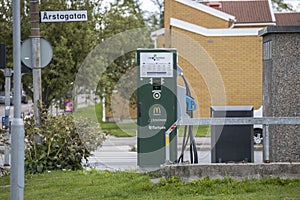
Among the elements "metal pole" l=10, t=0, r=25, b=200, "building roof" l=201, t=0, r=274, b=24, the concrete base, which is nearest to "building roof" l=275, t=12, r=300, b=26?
"building roof" l=201, t=0, r=274, b=24

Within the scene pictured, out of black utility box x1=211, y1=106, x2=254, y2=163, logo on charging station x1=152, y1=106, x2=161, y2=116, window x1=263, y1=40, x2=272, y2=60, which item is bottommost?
black utility box x1=211, y1=106, x2=254, y2=163

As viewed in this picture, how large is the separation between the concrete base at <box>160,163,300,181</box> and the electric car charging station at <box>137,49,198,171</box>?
300 centimetres

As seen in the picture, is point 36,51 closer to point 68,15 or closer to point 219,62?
point 68,15

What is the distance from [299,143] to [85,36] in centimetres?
1478

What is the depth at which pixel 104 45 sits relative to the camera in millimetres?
28719

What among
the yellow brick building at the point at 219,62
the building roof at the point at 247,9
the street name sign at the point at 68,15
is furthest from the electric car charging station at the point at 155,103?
the building roof at the point at 247,9

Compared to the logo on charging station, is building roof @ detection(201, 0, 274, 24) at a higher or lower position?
higher

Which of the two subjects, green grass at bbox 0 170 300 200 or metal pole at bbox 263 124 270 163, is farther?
metal pole at bbox 263 124 270 163

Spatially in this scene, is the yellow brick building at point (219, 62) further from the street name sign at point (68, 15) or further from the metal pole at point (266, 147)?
the metal pole at point (266, 147)

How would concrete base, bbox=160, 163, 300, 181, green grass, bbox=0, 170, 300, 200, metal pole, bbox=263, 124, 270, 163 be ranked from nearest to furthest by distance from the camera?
green grass, bbox=0, 170, 300, 200
concrete base, bbox=160, 163, 300, 181
metal pole, bbox=263, 124, 270, 163

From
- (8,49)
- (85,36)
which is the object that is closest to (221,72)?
(85,36)

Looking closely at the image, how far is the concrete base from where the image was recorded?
9852 millimetres

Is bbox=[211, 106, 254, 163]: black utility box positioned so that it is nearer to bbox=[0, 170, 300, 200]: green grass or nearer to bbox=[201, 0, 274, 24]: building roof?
bbox=[0, 170, 300, 200]: green grass

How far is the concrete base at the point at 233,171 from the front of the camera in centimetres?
985
